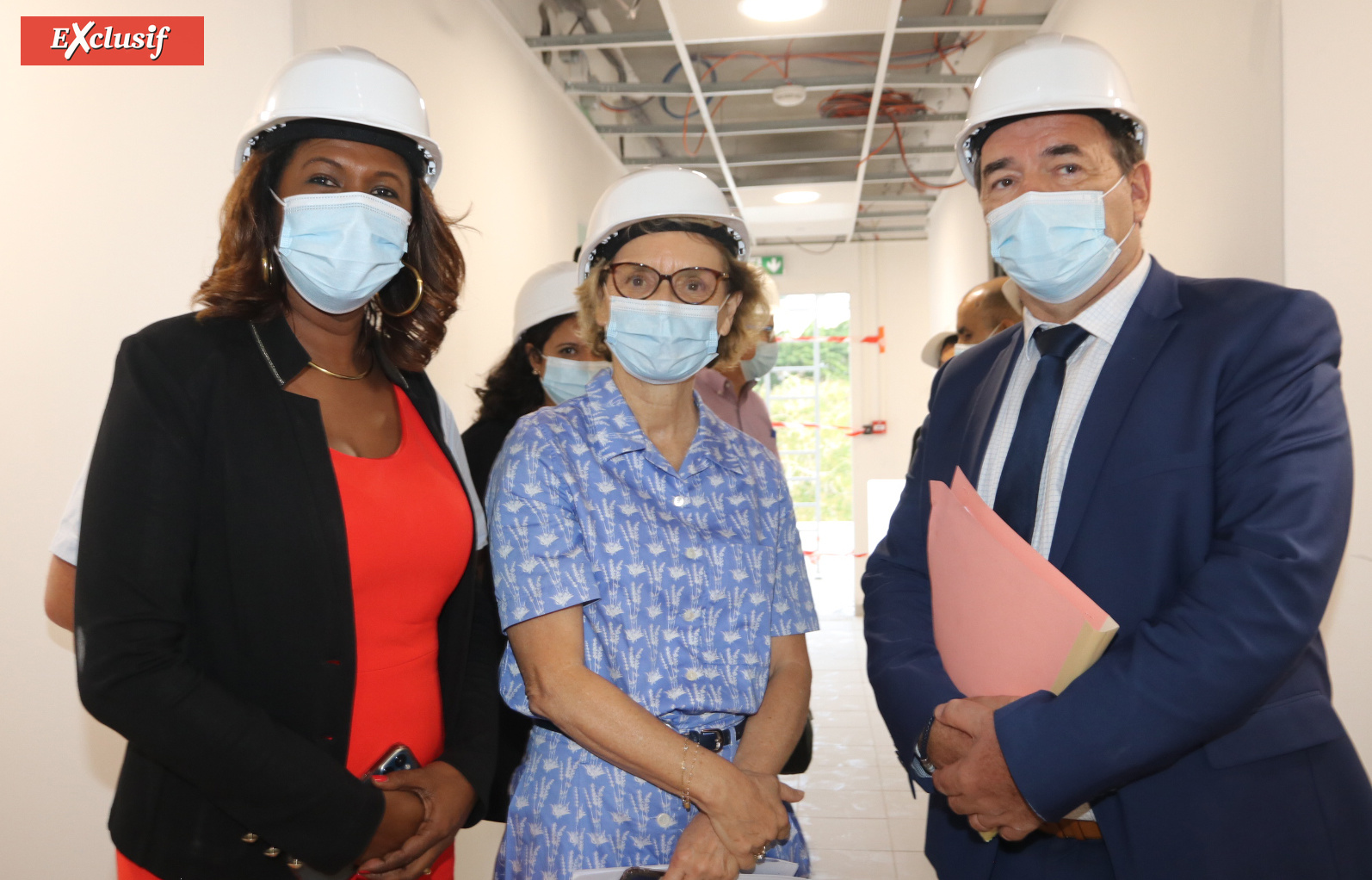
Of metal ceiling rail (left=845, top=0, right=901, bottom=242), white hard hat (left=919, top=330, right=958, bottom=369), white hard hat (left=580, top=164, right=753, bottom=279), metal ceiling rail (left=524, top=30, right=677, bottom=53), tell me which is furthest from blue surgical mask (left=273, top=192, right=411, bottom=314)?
white hard hat (left=919, top=330, right=958, bottom=369)

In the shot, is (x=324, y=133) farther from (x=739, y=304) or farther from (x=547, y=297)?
(x=547, y=297)

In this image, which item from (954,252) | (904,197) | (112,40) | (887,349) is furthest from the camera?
(887,349)

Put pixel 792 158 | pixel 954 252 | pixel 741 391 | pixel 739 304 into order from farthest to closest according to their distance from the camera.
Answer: pixel 954 252 < pixel 792 158 < pixel 741 391 < pixel 739 304

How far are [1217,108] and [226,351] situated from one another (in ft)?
8.02

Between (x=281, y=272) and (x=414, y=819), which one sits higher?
(x=281, y=272)

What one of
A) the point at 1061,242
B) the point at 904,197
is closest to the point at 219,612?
the point at 1061,242

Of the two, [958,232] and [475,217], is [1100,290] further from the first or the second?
[958,232]

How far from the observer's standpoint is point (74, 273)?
7.86 feet

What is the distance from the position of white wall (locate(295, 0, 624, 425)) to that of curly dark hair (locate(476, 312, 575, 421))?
371mm

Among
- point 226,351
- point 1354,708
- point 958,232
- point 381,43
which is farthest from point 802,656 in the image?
point 958,232

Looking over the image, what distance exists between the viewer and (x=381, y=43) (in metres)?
2.86

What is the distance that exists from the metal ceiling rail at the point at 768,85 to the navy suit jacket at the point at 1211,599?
376cm

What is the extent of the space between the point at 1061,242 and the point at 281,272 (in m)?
1.25

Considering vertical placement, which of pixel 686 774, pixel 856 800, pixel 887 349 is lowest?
pixel 856 800
